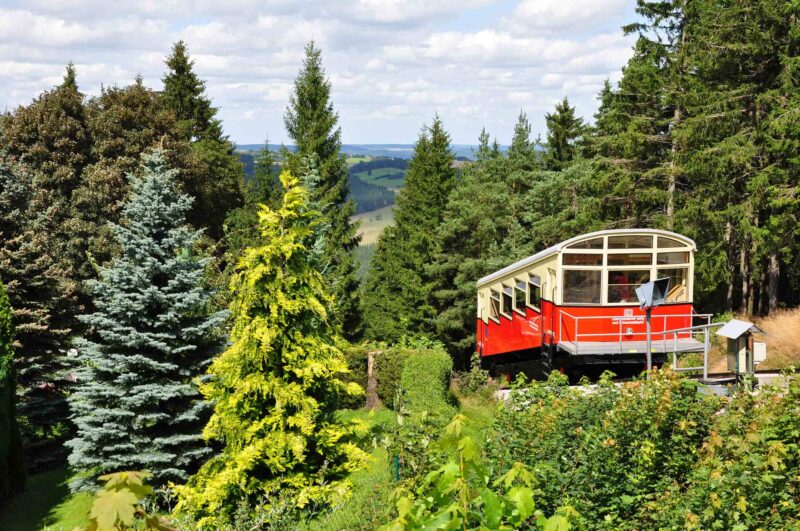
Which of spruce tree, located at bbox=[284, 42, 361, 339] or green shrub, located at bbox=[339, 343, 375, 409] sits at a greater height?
spruce tree, located at bbox=[284, 42, 361, 339]

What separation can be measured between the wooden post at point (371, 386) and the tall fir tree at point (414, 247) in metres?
14.4

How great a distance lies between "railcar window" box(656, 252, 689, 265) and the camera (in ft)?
56.1

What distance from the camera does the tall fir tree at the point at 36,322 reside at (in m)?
18.5

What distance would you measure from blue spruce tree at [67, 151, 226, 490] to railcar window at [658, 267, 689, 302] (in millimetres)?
11195

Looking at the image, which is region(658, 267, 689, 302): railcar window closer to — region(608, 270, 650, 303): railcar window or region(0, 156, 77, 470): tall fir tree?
region(608, 270, 650, 303): railcar window

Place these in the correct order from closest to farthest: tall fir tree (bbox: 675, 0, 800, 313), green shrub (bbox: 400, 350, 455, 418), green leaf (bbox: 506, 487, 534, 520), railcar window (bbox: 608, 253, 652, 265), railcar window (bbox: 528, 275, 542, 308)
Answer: green leaf (bbox: 506, 487, 534, 520) → green shrub (bbox: 400, 350, 455, 418) → railcar window (bbox: 608, 253, 652, 265) → railcar window (bbox: 528, 275, 542, 308) → tall fir tree (bbox: 675, 0, 800, 313)

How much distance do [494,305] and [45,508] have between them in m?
14.0

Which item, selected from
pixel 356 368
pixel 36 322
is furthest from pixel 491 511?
pixel 356 368

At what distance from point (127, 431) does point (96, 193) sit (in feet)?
46.2

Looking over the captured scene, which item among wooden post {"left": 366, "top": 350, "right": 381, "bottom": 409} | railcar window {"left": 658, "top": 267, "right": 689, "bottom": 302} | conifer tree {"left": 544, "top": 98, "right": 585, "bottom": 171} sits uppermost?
conifer tree {"left": 544, "top": 98, "right": 585, "bottom": 171}

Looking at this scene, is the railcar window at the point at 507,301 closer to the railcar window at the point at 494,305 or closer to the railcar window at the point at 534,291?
the railcar window at the point at 494,305

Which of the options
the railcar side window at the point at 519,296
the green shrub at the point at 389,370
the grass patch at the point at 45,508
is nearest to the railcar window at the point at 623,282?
the railcar side window at the point at 519,296

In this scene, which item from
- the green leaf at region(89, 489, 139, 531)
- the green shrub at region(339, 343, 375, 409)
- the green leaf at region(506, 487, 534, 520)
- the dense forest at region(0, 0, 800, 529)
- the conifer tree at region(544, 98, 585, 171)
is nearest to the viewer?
the green leaf at region(89, 489, 139, 531)

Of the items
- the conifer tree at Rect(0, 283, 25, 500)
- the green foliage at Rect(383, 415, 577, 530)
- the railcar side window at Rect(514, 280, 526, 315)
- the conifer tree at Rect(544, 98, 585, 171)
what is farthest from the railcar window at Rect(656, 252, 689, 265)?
the conifer tree at Rect(544, 98, 585, 171)
